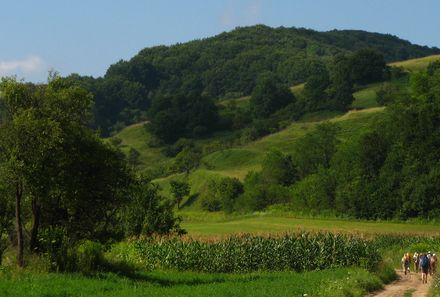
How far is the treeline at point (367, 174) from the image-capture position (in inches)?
3701

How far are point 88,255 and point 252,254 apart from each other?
12.4 metres

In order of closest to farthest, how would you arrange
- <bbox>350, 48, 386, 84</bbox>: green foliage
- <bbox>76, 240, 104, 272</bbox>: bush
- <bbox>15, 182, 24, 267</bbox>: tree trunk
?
<bbox>15, 182, 24, 267</bbox>: tree trunk
<bbox>76, 240, 104, 272</bbox>: bush
<bbox>350, 48, 386, 84</bbox>: green foliage

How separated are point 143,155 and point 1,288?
466 feet

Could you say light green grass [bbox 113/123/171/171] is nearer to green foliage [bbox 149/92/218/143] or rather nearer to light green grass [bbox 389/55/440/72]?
green foliage [bbox 149/92/218/143]

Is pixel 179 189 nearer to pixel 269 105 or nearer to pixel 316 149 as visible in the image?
pixel 316 149

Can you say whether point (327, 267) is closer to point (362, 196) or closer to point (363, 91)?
point (362, 196)

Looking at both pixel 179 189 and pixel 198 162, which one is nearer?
pixel 179 189

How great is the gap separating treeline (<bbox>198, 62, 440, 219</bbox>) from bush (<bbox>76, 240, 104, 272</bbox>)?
67915 millimetres

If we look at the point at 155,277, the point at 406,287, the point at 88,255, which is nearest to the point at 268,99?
the point at 406,287

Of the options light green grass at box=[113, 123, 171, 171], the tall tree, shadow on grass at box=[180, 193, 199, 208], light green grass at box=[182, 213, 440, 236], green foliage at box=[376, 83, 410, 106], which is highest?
green foliage at box=[376, 83, 410, 106]

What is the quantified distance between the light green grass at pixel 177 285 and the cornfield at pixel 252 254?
3.96 metres

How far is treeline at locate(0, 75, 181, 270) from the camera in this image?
26.2m

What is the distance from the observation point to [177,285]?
27.6 metres

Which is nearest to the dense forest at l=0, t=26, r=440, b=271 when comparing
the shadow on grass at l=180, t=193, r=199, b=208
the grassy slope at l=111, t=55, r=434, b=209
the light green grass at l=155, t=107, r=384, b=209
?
the shadow on grass at l=180, t=193, r=199, b=208
